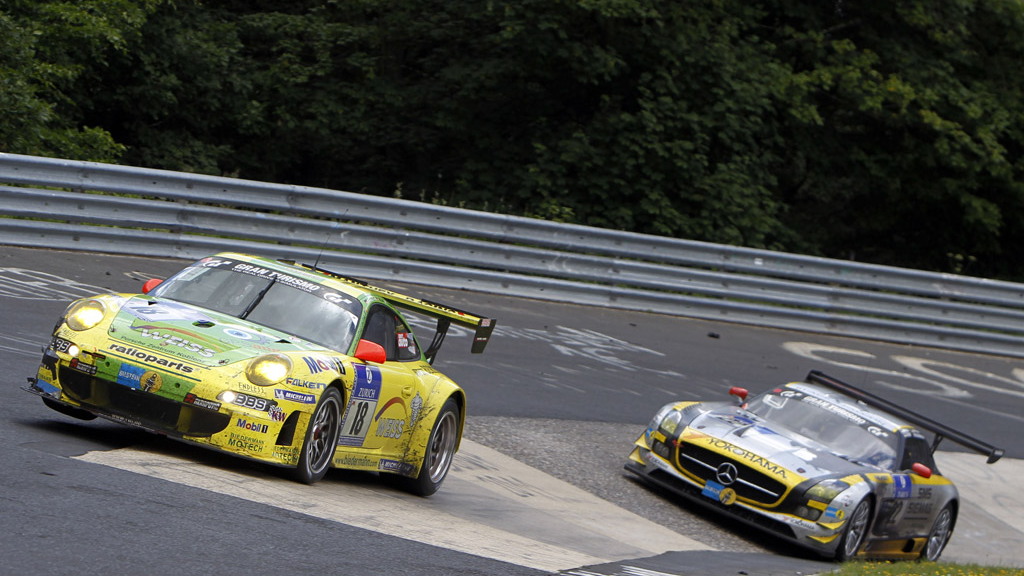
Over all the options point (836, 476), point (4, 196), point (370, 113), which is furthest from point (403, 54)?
point (836, 476)

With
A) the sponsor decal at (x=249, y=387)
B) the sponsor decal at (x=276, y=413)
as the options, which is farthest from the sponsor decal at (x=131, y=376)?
the sponsor decal at (x=276, y=413)

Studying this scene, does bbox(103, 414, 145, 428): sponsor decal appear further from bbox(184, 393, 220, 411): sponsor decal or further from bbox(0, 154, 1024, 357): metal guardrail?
bbox(0, 154, 1024, 357): metal guardrail

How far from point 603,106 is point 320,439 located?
18.4 m

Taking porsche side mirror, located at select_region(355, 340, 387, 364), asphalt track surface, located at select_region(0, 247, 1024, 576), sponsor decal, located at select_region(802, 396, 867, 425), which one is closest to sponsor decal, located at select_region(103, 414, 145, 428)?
asphalt track surface, located at select_region(0, 247, 1024, 576)

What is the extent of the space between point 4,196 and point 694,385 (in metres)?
8.40

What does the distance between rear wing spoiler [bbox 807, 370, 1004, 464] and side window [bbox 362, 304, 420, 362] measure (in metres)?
4.84

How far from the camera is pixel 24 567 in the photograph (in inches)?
Result: 210

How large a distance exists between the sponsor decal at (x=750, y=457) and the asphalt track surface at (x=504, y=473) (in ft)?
2.15

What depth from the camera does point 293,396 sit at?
26.0ft

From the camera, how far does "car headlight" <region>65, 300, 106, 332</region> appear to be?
812 cm

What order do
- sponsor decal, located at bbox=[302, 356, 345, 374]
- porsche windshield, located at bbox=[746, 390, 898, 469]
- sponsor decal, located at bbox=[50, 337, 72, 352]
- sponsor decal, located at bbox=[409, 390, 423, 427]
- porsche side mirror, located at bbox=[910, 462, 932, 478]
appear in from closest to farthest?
sponsor decal, located at bbox=[50, 337, 72, 352]
sponsor decal, located at bbox=[302, 356, 345, 374]
sponsor decal, located at bbox=[409, 390, 423, 427]
porsche windshield, located at bbox=[746, 390, 898, 469]
porsche side mirror, located at bbox=[910, 462, 932, 478]

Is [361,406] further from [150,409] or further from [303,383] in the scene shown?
[150,409]

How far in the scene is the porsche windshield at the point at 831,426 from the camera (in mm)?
11961

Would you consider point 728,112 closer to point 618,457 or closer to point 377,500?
point 618,457
